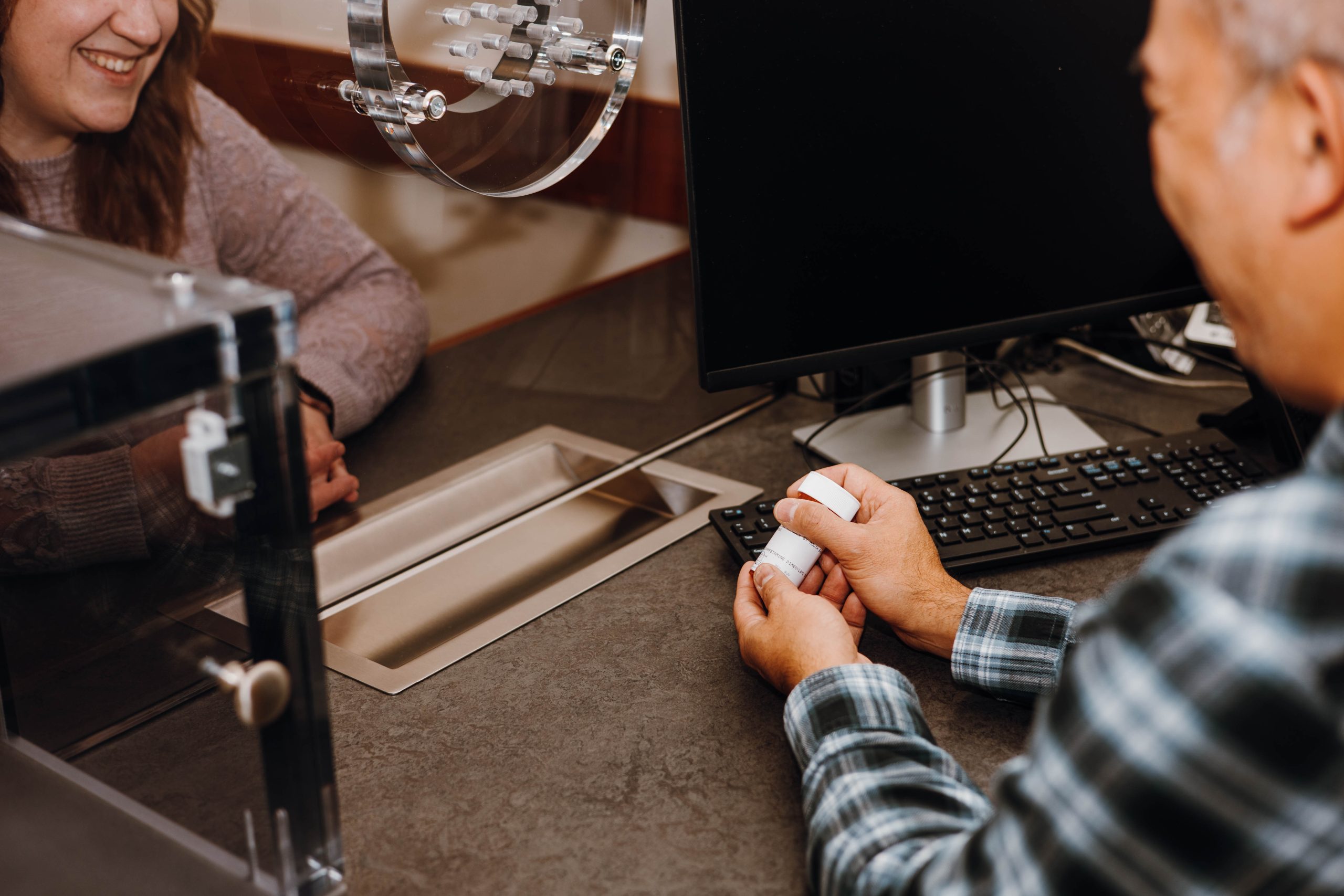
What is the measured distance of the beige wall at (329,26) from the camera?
0.81 m

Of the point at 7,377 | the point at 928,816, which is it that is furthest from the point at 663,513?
the point at 7,377

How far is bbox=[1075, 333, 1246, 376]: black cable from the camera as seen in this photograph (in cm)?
121

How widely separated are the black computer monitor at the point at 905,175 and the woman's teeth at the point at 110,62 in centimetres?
47

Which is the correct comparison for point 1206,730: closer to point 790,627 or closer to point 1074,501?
point 790,627

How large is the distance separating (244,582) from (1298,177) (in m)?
0.47

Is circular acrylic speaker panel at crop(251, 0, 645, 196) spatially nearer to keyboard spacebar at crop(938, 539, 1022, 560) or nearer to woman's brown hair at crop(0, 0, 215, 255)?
woman's brown hair at crop(0, 0, 215, 255)

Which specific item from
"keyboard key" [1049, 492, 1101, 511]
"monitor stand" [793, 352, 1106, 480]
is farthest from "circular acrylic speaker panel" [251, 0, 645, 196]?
"keyboard key" [1049, 492, 1101, 511]

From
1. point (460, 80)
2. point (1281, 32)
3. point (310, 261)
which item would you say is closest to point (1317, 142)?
point (1281, 32)

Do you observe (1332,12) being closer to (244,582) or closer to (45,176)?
(244,582)

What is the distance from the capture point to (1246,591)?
0.37 meters

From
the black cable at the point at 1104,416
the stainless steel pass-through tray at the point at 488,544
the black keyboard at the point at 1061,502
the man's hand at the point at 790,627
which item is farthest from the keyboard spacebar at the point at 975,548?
the black cable at the point at 1104,416

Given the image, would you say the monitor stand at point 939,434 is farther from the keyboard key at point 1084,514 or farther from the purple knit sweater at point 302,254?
the purple knit sweater at point 302,254

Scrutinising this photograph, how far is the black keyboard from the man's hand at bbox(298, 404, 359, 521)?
1.12ft

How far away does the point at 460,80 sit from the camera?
0.86m
